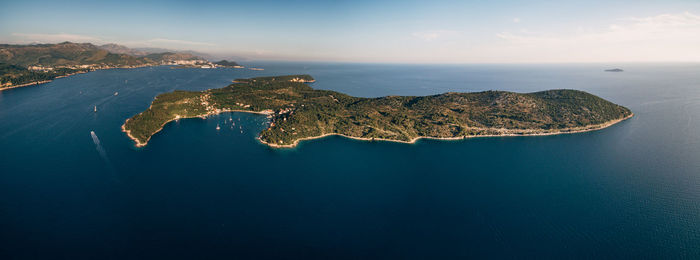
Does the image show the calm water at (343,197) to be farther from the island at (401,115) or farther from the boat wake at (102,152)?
the island at (401,115)

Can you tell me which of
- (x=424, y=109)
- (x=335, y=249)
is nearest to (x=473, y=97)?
(x=424, y=109)

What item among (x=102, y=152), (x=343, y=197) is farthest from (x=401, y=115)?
(x=102, y=152)

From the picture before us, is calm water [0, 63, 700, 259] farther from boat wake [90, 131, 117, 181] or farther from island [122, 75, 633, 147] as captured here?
island [122, 75, 633, 147]

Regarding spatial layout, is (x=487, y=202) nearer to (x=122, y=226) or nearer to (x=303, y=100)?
(x=122, y=226)

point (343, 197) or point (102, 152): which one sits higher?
point (102, 152)

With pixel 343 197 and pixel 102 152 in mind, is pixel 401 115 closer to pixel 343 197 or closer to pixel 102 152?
pixel 343 197
